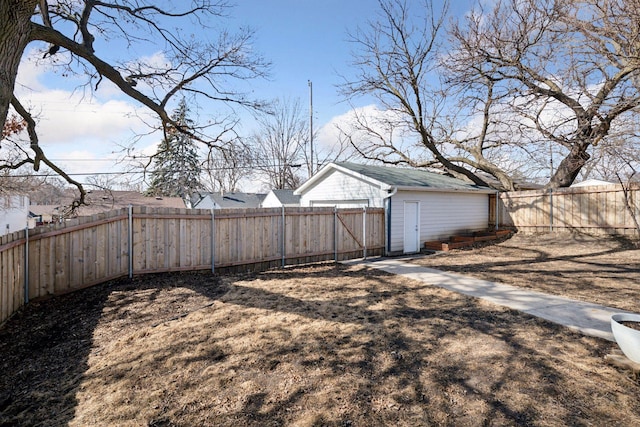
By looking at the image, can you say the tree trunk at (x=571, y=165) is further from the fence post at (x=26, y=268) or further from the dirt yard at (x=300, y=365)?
the fence post at (x=26, y=268)

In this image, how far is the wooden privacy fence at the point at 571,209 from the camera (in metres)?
11.7

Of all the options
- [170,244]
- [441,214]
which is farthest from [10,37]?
[441,214]

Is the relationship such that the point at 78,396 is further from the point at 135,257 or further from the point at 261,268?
the point at 261,268

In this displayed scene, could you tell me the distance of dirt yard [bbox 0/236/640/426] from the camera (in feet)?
8.82

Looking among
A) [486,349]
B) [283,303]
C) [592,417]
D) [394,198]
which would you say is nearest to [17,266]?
[283,303]

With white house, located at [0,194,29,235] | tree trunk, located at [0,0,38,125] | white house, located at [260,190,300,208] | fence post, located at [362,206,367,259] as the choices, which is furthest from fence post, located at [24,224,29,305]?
white house, located at [260,190,300,208]

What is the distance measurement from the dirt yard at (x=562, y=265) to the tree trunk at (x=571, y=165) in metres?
2.79

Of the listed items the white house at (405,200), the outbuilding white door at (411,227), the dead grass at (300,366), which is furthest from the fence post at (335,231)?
the dead grass at (300,366)

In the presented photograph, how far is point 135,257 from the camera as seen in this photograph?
7164 millimetres

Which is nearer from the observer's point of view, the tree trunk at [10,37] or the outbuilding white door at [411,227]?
the tree trunk at [10,37]

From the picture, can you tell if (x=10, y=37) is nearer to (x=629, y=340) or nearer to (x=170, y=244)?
(x=170, y=244)

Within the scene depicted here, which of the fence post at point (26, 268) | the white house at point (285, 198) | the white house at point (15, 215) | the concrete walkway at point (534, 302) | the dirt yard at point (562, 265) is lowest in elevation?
the concrete walkway at point (534, 302)

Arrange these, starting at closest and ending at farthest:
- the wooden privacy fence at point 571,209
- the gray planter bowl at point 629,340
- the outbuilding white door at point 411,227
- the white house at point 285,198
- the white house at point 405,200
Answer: the gray planter bowl at point 629,340, the white house at point 405,200, the wooden privacy fence at point 571,209, the outbuilding white door at point 411,227, the white house at point 285,198

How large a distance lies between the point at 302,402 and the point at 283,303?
2878 millimetres
